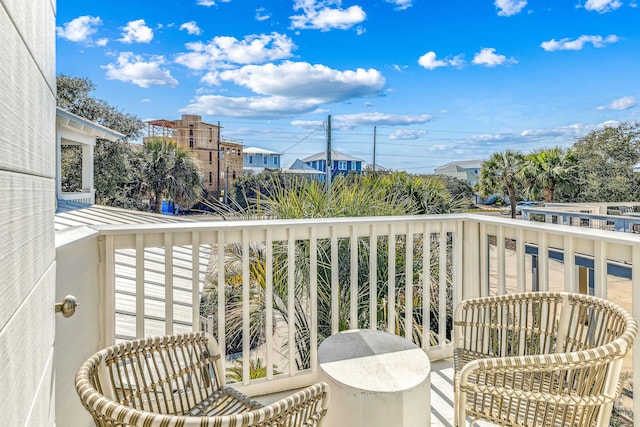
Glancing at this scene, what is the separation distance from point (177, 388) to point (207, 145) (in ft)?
71.4

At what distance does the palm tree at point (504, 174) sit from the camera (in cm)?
1595

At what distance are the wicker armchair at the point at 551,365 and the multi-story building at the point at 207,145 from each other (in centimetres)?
1774

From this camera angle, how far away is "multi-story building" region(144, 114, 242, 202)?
1961 centimetres

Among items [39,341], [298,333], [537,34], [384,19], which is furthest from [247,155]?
[39,341]

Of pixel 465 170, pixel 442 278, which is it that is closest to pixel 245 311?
pixel 442 278

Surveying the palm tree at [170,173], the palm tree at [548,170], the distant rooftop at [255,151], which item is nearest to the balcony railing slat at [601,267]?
the palm tree at [548,170]

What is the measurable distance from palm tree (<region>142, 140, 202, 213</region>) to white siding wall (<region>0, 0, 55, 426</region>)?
16776 mm

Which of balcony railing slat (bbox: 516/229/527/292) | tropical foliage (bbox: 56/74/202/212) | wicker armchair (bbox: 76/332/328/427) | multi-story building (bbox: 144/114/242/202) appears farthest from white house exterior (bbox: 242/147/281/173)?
wicker armchair (bbox: 76/332/328/427)

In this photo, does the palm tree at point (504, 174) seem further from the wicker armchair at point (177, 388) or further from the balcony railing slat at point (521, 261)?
the wicker armchair at point (177, 388)

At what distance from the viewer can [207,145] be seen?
21938mm

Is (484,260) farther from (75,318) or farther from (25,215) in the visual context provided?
(25,215)

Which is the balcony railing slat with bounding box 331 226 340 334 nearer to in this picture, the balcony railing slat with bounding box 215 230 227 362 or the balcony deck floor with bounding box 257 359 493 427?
the balcony deck floor with bounding box 257 359 493 427

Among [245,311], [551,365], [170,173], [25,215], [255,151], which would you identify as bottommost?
[245,311]

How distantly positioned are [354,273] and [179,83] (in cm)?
2819
